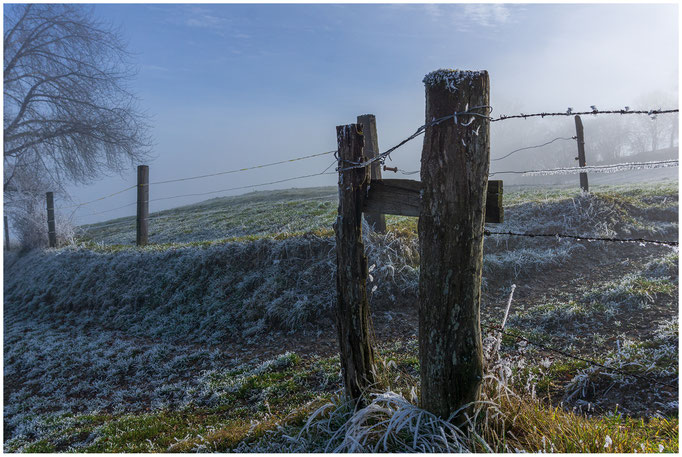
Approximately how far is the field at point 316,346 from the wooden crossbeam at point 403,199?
1158 mm

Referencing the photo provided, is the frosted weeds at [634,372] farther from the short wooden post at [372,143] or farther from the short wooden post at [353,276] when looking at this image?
the short wooden post at [372,143]

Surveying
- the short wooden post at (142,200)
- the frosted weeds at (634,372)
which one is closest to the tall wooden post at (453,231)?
the frosted weeds at (634,372)

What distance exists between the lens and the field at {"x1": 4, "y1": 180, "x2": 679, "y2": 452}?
361 centimetres

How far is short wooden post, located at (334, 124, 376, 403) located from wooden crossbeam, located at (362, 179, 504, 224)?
0.37ft

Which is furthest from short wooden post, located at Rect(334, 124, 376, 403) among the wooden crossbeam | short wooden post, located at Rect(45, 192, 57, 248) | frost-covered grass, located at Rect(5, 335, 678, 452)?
short wooden post, located at Rect(45, 192, 57, 248)

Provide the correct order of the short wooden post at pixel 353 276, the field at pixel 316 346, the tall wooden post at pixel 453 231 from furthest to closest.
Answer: the short wooden post at pixel 353 276, the field at pixel 316 346, the tall wooden post at pixel 453 231

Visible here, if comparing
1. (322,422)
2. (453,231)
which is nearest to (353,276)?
(453,231)

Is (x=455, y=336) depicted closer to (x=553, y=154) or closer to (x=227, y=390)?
(x=227, y=390)

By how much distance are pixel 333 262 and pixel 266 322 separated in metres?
1.73

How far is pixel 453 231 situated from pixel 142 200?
13.6 meters

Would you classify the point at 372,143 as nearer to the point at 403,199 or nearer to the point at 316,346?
the point at 316,346

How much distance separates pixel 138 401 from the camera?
647cm

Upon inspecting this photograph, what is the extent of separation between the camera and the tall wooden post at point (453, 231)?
124 inches

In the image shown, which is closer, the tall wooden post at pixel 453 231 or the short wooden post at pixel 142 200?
the tall wooden post at pixel 453 231
